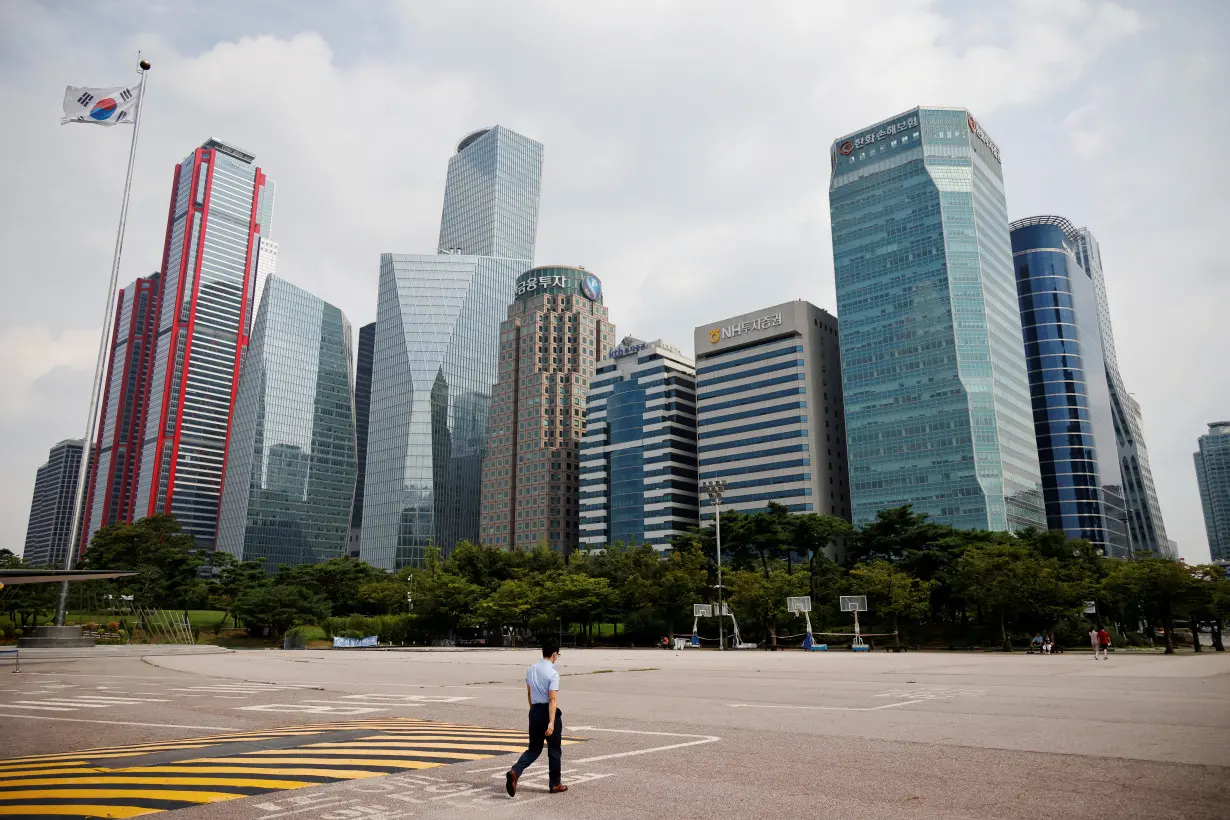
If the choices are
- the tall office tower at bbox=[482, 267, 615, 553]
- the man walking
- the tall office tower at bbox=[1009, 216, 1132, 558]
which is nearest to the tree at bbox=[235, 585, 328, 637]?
the man walking

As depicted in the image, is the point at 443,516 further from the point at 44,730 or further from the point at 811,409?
the point at 44,730

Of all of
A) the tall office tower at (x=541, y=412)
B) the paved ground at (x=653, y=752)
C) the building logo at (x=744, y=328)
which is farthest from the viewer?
the tall office tower at (x=541, y=412)

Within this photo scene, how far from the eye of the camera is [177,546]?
105m

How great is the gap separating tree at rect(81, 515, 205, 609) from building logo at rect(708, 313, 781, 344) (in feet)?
321

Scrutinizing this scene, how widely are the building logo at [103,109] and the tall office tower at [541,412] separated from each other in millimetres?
137957

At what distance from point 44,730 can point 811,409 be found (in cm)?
13612

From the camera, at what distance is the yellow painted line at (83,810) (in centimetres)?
798

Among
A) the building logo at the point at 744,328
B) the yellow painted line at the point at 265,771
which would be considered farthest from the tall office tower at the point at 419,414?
the yellow painted line at the point at 265,771

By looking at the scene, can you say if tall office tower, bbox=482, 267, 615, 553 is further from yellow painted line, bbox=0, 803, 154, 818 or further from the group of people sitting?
yellow painted line, bbox=0, 803, 154, 818

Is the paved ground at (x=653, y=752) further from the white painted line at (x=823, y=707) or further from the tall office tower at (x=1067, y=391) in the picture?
the tall office tower at (x=1067, y=391)

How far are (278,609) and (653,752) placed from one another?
3043 inches

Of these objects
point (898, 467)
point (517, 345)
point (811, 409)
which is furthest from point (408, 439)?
point (898, 467)

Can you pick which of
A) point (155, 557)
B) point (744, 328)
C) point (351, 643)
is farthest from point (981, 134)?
point (155, 557)

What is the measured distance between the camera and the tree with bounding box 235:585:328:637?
78.6 metres
